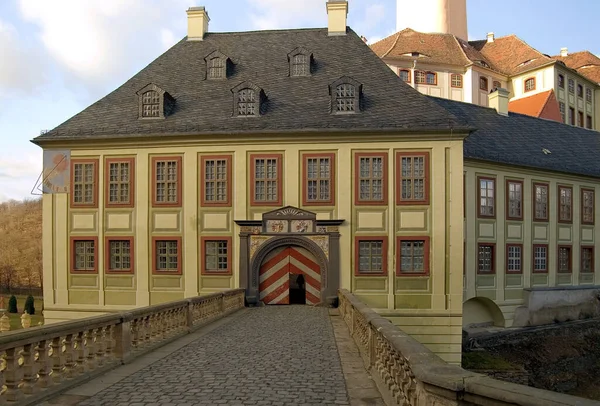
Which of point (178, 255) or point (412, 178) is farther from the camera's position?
point (178, 255)

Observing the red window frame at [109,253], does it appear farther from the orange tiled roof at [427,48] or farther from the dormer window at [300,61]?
the orange tiled roof at [427,48]

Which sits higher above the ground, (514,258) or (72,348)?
(72,348)

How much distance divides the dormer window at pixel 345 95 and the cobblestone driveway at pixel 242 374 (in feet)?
36.5

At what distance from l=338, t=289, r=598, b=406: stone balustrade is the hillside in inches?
2803

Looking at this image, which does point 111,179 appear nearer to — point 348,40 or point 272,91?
point 272,91

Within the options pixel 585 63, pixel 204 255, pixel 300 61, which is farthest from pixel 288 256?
pixel 585 63

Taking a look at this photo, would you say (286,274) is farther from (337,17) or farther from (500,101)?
(500,101)

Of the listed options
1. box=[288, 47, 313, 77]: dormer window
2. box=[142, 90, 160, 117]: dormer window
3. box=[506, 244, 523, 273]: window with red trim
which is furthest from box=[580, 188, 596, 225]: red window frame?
box=[142, 90, 160, 117]: dormer window

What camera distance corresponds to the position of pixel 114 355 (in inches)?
356

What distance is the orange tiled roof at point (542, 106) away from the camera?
46.0 meters

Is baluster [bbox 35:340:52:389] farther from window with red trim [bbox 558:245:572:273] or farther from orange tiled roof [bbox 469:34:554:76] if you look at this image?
orange tiled roof [bbox 469:34:554:76]

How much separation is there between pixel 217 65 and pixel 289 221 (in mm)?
7682

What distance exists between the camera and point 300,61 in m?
24.7

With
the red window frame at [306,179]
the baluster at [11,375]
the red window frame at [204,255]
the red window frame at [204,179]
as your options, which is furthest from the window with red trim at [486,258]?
the baluster at [11,375]
